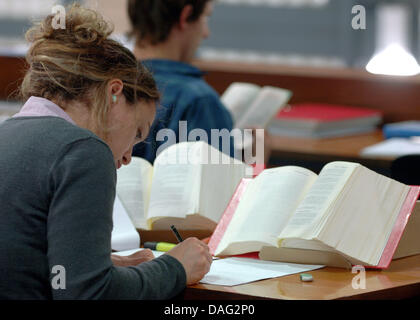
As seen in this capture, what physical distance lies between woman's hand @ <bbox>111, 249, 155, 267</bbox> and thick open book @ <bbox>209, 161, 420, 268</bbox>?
163 millimetres

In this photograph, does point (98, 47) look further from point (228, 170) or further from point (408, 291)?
point (408, 291)

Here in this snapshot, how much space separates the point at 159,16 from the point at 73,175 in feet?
5.09

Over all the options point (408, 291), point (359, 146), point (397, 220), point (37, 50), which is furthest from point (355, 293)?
point (359, 146)

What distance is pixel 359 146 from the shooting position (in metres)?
3.26

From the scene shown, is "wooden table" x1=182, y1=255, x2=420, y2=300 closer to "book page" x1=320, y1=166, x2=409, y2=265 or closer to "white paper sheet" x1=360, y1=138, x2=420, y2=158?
"book page" x1=320, y1=166, x2=409, y2=265

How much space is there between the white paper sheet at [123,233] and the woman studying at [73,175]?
0.99 feet

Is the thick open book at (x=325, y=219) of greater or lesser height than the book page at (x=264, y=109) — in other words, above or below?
below

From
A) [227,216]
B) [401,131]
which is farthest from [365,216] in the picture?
[401,131]

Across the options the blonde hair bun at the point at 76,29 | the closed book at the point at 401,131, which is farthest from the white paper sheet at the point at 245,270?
the closed book at the point at 401,131

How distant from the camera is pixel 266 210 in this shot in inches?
66.9

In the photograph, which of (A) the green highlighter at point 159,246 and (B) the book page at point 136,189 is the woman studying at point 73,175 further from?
(B) the book page at point 136,189

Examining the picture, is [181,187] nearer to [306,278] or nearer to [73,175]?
→ [306,278]

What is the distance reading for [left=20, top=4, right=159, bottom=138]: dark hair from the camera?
1459 mm

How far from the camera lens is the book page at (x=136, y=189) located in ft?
6.26
